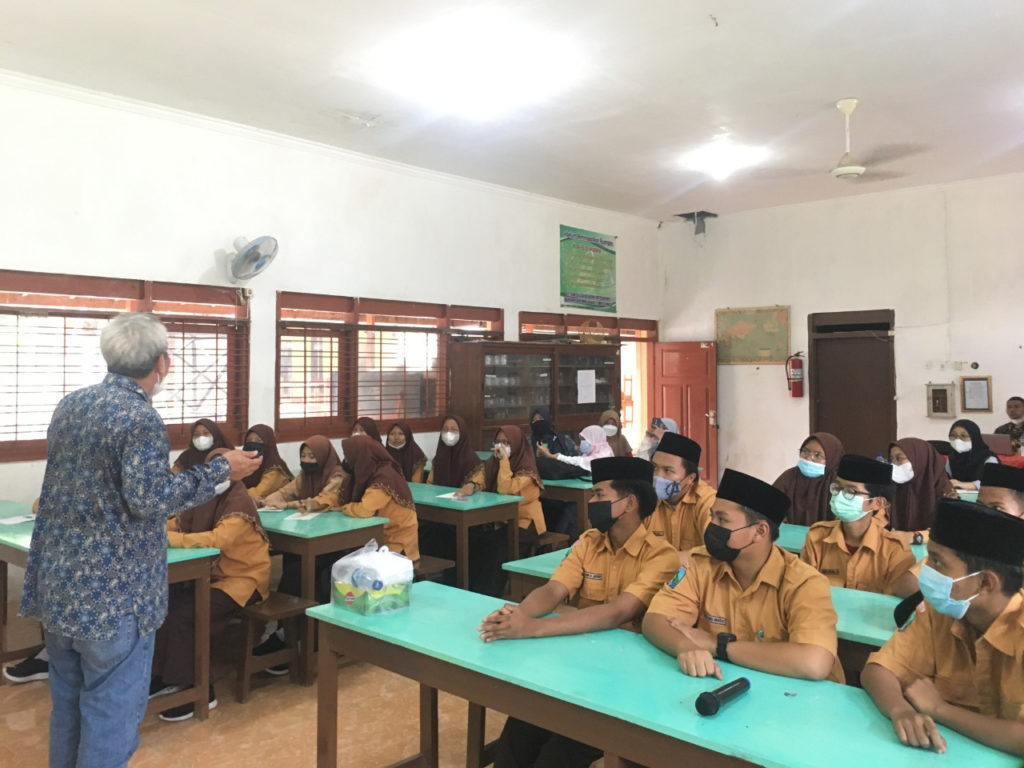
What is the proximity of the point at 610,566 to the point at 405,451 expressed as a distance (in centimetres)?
375

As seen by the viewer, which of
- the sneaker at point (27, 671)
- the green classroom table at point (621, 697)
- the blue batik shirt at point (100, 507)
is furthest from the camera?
the sneaker at point (27, 671)

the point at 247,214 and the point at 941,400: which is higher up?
the point at 247,214

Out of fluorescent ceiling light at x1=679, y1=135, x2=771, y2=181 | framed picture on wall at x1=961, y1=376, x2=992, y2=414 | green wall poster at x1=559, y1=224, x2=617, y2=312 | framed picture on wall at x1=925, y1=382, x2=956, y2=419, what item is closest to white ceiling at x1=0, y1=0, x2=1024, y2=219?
fluorescent ceiling light at x1=679, y1=135, x2=771, y2=181

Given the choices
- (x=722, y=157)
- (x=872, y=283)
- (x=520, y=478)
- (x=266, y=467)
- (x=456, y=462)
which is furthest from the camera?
(x=872, y=283)

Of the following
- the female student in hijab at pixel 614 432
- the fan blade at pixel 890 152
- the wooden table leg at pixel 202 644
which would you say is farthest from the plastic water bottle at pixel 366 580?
the fan blade at pixel 890 152

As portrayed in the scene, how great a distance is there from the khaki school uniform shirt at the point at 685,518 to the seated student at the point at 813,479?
42.1 inches

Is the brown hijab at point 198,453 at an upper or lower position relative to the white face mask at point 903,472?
upper

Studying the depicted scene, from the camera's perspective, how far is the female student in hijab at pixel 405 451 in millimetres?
6043

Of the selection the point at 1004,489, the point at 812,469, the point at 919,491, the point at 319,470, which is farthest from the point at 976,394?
the point at 319,470

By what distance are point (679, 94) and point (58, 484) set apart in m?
4.40

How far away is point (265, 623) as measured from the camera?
Result: 3.73 m

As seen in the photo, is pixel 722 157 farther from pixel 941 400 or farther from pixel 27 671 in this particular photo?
pixel 27 671

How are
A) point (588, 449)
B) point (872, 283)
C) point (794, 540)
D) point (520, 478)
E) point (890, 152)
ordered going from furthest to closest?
point (872, 283), point (588, 449), point (890, 152), point (520, 478), point (794, 540)

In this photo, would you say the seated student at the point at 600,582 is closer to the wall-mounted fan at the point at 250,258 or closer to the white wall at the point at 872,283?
the wall-mounted fan at the point at 250,258
